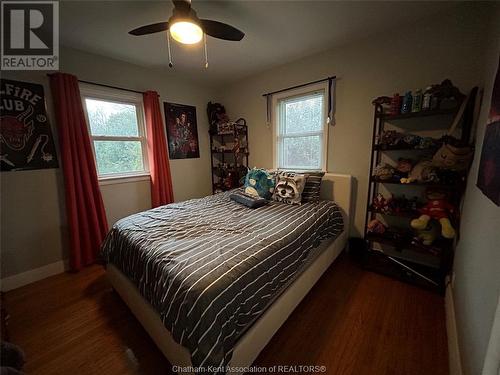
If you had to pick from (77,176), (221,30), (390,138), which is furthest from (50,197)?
(390,138)

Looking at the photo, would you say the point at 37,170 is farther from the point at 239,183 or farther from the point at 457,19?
the point at 457,19

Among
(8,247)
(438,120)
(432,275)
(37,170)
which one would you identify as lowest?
(432,275)

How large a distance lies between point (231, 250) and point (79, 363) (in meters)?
1.19

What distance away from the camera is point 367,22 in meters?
1.88

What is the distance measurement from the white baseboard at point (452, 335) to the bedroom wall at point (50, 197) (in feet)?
10.7

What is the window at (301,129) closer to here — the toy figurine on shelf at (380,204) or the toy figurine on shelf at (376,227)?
the toy figurine on shelf at (380,204)

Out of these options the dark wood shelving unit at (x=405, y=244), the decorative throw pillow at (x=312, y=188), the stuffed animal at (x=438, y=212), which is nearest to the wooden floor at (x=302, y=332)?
the dark wood shelving unit at (x=405, y=244)

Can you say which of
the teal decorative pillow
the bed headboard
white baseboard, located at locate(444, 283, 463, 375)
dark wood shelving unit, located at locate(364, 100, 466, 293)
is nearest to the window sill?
the teal decorative pillow

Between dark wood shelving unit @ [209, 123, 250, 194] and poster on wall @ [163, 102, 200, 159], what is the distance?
37 cm

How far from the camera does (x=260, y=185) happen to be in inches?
96.6

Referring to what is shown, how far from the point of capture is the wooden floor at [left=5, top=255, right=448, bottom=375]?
4.03ft

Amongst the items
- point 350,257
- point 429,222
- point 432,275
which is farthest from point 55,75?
point 432,275

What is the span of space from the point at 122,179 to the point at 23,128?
0.99 metres

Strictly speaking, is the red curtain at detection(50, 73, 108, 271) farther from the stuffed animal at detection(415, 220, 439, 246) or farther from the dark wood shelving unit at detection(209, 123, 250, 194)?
the stuffed animal at detection(415, 220, 439, 246)
